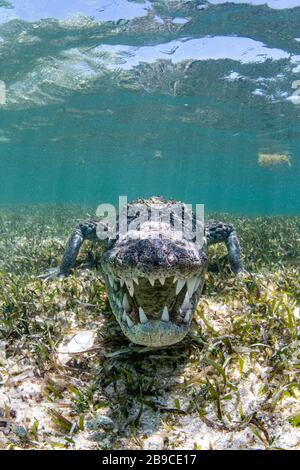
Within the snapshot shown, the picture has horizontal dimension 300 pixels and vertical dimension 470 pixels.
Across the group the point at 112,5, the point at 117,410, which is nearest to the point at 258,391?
the point at 117,410

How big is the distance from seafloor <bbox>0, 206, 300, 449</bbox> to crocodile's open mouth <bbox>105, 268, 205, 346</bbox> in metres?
0.37

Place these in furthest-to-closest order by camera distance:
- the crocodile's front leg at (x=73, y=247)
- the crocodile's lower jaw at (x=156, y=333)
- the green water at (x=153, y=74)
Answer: the green water at (x=153, y=74) → the crocodile's front leg at (x=73, y=247) → the crocodile's lower jaw at (x=156, y=333)

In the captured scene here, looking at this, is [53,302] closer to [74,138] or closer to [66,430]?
[66,430]

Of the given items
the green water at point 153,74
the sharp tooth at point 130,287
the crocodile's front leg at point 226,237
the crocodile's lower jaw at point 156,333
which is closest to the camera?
the crocodile's lower jaw at point 156,333

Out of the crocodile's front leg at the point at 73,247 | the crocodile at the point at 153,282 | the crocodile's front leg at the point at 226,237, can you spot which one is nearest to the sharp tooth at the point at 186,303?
the crocodile at the point at 153,282

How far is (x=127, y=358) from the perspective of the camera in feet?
10.6

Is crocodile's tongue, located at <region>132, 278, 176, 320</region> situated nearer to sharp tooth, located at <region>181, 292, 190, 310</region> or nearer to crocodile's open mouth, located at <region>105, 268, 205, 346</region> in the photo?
crocodile's open mouth, located at <region>105, 268, 205, 346</region>

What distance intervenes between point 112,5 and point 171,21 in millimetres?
2285

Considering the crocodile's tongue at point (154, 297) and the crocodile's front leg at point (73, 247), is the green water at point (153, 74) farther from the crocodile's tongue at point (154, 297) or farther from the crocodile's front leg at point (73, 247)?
the crocodile's tongue at point (154, 297)

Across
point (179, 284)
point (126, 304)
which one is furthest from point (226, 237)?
point (126, 304)

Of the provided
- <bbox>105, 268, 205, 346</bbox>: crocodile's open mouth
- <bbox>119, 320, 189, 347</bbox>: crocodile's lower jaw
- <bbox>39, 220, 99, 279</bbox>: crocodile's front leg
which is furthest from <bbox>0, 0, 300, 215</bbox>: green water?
<bbox>119, 320, 189, 347</bbox>: crocodile's lower jaw

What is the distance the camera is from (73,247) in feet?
18.9

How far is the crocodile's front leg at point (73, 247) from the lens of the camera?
5.57m

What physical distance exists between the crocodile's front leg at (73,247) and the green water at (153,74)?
10.1 m
